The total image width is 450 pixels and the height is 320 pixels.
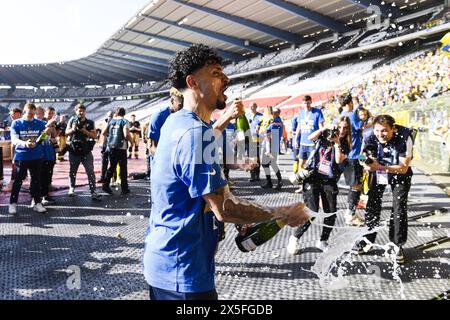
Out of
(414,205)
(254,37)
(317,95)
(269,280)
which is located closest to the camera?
(269,280)

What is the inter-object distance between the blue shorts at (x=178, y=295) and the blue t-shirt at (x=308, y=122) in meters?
5.79

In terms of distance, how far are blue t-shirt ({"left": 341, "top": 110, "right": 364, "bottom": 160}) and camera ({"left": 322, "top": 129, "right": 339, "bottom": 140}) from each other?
152 cm

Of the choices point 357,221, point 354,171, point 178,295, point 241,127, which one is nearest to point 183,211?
point 178,295

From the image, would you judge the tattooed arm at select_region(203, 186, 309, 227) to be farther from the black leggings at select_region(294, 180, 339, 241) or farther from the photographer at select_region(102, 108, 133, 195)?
the photographer at select_region(102, 108, 133, 195)

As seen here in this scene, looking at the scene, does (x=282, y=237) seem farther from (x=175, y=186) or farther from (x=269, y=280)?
(x=175, y=186)

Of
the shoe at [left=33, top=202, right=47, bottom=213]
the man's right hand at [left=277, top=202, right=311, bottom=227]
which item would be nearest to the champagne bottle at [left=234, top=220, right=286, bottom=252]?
the man's right hand at [left=277, top=202, right=311, bottom=227]

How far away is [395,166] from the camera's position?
13.9 feet

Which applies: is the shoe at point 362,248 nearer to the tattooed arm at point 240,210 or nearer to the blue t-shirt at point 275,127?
the tattooed arm at point 240,210

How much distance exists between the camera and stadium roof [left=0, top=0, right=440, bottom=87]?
1163 inches

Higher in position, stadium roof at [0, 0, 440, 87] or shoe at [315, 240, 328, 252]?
stadium roof at [0, 0, 440, 87]

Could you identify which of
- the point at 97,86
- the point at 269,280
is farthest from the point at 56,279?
the point at 97,86

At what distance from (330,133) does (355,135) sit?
6.23 ft

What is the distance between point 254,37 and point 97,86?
38355 mm
